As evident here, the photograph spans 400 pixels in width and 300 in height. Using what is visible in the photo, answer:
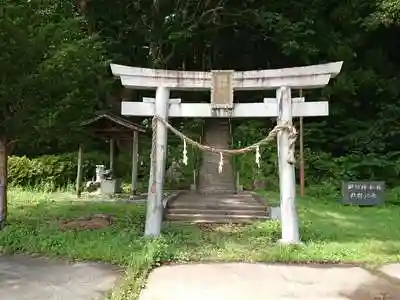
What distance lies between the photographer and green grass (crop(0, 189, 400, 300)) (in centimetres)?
765

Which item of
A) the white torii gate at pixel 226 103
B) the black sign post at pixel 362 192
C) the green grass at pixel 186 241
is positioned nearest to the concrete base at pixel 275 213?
the green grass at pixel 186 241

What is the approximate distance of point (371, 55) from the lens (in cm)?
2117

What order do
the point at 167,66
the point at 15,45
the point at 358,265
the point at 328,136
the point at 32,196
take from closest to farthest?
the point at 358,265
the point at 15,45
the point at 32,196
the point at 328,136
the point at 167,66

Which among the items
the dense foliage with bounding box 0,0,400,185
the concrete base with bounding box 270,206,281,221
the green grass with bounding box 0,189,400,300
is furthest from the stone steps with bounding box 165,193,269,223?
the dense foliage with bounding box 0,0,400,185

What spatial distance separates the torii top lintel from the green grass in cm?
275

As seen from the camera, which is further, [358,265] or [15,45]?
[15,45]

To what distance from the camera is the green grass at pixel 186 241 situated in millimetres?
7652

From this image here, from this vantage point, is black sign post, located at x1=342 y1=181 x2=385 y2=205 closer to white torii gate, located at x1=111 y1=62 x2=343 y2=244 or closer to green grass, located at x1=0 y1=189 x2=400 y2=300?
green grass, located at x1=0 y1=189 x2=400 y2=300

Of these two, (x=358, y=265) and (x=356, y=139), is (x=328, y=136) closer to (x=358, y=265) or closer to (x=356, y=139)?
(x=356, y=139)

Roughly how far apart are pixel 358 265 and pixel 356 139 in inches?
492

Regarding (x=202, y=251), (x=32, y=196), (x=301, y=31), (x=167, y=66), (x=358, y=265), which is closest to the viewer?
(x=358, y=265)

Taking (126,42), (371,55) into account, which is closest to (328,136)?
(371,55)

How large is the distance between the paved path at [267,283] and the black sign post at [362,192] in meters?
6.74

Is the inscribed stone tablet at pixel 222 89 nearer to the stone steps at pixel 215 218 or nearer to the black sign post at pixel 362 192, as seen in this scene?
the stone steps at pixel 215 218
